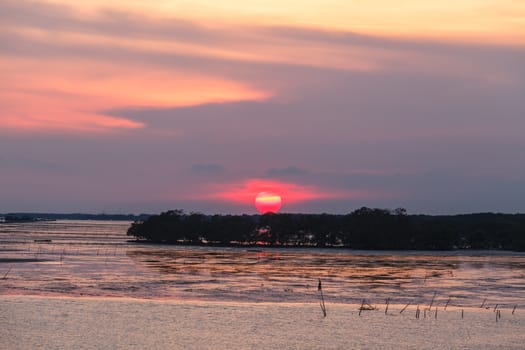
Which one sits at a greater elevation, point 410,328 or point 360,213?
point 360,213

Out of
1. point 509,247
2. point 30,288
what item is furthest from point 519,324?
point 509,247

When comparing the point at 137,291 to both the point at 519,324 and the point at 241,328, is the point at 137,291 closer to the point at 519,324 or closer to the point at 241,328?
the point at 241,328

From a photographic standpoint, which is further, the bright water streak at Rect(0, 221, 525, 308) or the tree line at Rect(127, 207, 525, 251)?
the tree line at Rect(127, 207, 525, 251)

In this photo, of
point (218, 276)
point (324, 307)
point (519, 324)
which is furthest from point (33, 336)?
point (218, 276)

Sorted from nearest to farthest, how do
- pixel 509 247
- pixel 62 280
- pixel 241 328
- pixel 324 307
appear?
pixel 241 328
pixel 324 307
pixel 62 280
pixel 509 247

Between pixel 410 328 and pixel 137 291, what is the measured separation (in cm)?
1937

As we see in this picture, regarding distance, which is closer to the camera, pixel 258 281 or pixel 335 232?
pixel 258 281

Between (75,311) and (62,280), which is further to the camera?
(62,280)

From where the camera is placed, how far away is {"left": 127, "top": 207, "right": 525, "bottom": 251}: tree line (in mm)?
135125

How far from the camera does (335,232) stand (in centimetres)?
14100

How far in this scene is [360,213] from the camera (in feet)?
470

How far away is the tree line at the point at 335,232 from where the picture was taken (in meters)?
135

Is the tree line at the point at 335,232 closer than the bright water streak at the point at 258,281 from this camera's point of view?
→ No

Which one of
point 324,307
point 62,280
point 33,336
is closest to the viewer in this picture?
point 33,336
